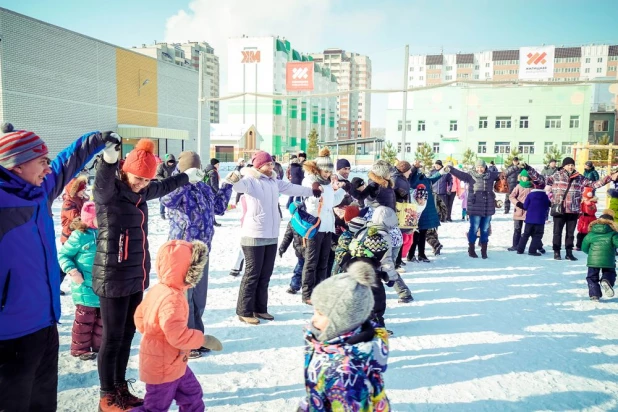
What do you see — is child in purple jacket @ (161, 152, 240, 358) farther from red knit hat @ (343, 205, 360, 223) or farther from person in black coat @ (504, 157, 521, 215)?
person in black coat @ (504, 157, 521, 215)

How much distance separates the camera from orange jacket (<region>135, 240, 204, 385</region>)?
7.66ft

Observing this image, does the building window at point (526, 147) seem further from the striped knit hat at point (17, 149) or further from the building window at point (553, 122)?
the striped knit hat at point (17, 149)

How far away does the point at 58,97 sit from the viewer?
25.2 meters

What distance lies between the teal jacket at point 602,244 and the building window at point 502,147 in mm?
48601

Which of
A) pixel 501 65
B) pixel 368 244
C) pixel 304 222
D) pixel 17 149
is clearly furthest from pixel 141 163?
pixel 501 65

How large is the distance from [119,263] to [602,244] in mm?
5870

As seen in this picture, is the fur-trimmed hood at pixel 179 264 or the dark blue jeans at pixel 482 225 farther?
the dark blue jeans at pixel 482 225

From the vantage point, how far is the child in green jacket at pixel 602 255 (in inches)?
215

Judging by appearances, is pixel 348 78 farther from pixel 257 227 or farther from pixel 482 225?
pixel 257 227

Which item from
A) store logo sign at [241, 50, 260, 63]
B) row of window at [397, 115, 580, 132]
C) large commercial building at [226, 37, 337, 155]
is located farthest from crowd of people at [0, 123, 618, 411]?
store logo sign at [241, 50, 260, 63]

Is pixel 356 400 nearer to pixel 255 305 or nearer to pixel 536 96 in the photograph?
pixel 255 305

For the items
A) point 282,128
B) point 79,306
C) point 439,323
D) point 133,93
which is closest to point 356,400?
point 79,306

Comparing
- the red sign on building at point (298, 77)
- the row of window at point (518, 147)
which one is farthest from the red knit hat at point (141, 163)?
the row of window at point (518, 147)

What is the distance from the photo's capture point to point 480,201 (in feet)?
25.9
